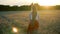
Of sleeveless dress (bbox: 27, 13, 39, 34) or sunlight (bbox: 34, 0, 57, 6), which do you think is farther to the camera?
sunlight (bbox: 34, 0, 57, 6)

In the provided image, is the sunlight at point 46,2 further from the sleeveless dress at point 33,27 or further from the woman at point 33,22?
the sleeveless dress at point 33,27

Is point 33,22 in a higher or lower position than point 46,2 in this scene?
lower

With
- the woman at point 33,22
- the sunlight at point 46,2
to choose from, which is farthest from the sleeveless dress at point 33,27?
the sunlight at point 46,2

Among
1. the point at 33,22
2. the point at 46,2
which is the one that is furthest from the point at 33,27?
the point at 46,2

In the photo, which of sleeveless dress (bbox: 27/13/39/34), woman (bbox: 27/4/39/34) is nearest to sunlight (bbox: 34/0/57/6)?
woman (bbox: 27/4/39/34)

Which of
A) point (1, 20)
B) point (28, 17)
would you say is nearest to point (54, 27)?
point (28, 17)

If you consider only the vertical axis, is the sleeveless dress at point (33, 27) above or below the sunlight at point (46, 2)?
below

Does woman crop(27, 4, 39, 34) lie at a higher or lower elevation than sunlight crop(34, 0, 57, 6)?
lower

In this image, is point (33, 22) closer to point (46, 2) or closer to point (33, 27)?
point (33, 27)

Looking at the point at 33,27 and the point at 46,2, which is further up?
the point at 46,2

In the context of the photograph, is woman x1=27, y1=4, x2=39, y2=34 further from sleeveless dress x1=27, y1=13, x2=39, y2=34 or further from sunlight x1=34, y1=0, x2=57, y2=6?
sunlight x1=34, y1=0, x2=57, y2=6

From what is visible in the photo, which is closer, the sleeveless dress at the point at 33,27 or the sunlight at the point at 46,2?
the sleeveless dress at the point at 33,27

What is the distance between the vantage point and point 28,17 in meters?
2.10

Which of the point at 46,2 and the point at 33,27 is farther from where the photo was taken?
the point at 46,2
